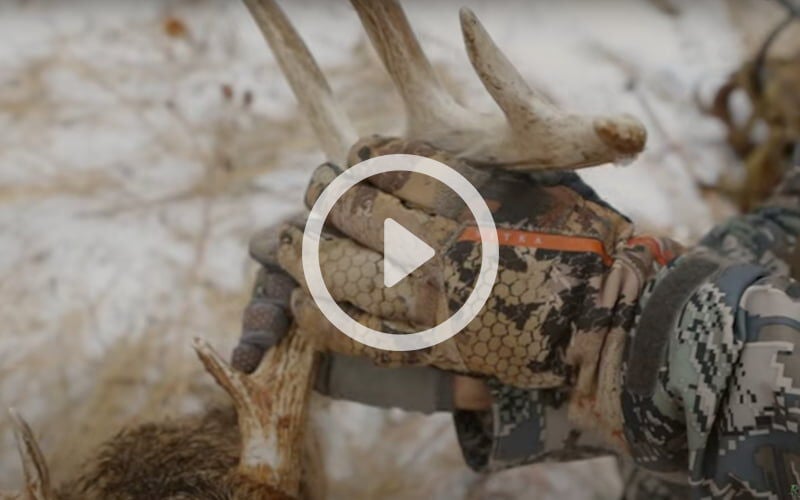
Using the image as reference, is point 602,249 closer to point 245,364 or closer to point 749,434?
point 749,434

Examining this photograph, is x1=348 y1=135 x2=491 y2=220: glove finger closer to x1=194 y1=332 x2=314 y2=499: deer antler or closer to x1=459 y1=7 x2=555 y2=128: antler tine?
x1=459 y1=7 x2=555 y2=128: antler tine

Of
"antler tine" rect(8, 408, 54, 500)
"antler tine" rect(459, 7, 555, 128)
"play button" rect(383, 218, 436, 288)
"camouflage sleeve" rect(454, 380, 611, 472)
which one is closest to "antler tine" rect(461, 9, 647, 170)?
"antler tine" rect(459, 7, 555, 128)

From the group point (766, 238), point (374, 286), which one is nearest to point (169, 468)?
point (374, 286)

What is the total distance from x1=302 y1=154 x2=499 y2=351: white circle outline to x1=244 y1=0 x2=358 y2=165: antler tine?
0.35 feet

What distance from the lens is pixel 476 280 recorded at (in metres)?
0.73

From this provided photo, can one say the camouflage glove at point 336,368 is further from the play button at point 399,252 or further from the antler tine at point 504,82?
the antler tine at point 504,82

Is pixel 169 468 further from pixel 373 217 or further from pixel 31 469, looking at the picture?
pixel 373 217

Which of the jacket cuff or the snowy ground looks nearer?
the jacket cuff

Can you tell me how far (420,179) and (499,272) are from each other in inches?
4.5

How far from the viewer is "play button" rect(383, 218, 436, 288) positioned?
0.76 meters

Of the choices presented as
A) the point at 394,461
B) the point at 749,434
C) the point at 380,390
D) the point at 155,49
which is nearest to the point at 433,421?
the point at 394,461

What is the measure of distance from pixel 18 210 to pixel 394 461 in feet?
2.25

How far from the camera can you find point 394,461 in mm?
1255

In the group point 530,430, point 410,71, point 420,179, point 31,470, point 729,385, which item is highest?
point 410,71
